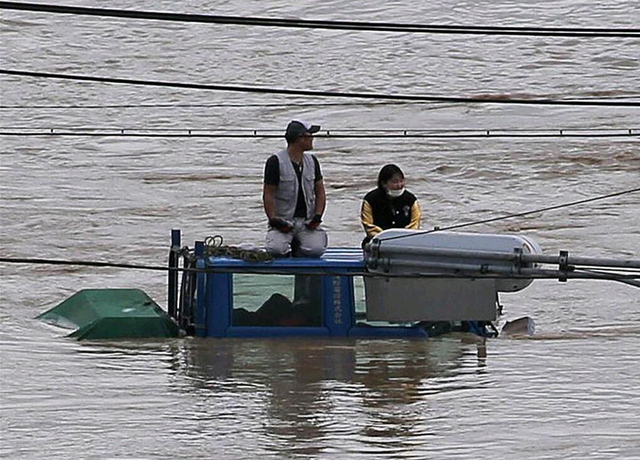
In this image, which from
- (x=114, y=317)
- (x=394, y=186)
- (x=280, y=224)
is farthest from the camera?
(x=114, y=317)

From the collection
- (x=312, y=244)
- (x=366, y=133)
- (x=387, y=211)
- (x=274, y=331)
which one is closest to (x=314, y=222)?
(x=312, y=244)

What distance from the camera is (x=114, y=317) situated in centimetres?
1452

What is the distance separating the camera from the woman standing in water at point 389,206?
44.8 feet

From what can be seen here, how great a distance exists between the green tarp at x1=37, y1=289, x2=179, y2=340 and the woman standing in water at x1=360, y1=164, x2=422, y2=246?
1.96m

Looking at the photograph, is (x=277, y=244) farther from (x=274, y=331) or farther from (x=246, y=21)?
(x=246, y=21)

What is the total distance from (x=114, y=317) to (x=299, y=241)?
2.01 m

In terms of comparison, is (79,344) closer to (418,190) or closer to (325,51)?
(418,190)

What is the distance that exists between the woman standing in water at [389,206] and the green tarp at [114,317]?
1961 mm

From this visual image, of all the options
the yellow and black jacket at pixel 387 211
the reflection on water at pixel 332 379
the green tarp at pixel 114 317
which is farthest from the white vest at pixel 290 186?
the green tarp at pixel 114 317

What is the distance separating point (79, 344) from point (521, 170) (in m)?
13.3

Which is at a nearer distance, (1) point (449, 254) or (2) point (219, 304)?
(1) point (449, 254)

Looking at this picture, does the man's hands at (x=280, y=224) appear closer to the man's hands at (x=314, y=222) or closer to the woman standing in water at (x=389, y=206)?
the man's hands at (x=314, y=222)

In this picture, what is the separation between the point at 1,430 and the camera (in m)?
10.4

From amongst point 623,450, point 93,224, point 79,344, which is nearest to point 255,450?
point 623,450
